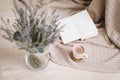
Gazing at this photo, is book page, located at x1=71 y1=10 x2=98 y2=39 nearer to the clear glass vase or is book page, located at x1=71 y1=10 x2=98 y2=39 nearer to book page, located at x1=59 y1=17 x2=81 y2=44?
book page, located at x1=59 y1=17 x2=81 y2=44

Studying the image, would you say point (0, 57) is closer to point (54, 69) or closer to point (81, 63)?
point (54, 69)

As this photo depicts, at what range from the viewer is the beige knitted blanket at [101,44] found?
1.16 m

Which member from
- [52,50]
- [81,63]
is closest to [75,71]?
[81,63]

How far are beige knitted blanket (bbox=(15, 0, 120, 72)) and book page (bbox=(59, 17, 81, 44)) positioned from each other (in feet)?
0.09

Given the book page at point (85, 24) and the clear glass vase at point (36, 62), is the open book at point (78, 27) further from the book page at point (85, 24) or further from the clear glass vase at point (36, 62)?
the clear glass vase at point (36, 62)

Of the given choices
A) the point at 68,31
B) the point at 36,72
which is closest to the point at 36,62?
the point at 36,72

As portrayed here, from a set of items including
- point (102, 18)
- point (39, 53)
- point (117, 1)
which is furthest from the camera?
point (102, 18)

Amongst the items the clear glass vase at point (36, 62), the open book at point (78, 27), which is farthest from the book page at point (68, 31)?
the clear glass vase at point (36, 62)

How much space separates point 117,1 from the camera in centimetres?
118

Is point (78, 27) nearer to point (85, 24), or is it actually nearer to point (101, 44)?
point (85, 24)

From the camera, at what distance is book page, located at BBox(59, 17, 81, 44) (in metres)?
1.21

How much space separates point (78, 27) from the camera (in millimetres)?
1258

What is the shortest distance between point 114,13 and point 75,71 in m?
0.37

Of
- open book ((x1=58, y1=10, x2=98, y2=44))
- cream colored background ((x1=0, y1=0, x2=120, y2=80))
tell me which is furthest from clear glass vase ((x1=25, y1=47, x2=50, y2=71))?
open book ((x1=58, y1=10, x2=98, y2=44))
